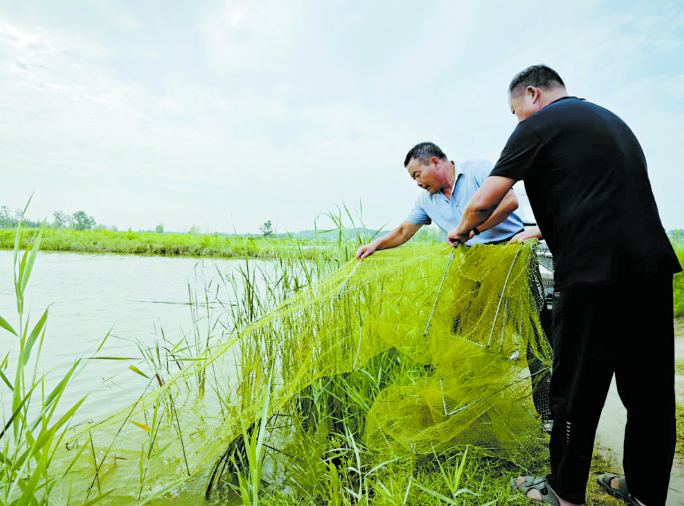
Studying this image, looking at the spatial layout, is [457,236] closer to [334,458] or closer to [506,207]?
[506,207]

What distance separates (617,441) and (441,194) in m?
1.91

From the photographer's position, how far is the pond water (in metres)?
3.79

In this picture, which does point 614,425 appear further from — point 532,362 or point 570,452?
point 570,452

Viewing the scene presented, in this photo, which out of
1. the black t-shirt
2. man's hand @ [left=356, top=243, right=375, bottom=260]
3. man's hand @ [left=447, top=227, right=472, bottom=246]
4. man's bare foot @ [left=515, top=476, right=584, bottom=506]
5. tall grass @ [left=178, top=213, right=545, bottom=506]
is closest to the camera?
the black t-shirt

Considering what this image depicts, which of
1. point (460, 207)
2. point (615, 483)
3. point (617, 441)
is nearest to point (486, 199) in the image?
point (460, 207)

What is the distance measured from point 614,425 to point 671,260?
6.26ft

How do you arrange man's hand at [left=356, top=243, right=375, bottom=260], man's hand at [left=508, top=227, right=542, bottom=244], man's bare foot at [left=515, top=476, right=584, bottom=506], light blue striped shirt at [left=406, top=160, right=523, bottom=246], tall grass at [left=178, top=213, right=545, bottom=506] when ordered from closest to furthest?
1. man's bare foot at [left=515, top=476, right=584, bottom=506]
2. tall grass at [left=178, top=213, right=545, bottom=506]
3. man's hand at [left=508, top=227, right=542, bottom=244]
4. man's hand at [left=356, top=243, right=375, bottom=260]
5. light blue striped shirt at [left=406, top=160, right=523, bottom=246]

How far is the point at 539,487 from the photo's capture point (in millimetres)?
1870

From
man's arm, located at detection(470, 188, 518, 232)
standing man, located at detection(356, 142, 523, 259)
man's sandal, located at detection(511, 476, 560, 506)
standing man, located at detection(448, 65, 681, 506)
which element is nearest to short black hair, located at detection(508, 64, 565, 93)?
standing man, located at detection(448, 65, 681, 506)

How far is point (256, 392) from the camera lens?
2.00 metres

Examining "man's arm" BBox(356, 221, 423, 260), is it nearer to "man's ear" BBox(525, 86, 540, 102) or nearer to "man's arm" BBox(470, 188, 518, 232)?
"man's arm" BBox(470, 188, 518, 232)

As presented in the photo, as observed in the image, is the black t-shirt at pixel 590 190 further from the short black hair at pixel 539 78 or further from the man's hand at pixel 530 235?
the man's hand at pixel 530 235

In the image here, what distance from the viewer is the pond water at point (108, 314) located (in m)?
3.79

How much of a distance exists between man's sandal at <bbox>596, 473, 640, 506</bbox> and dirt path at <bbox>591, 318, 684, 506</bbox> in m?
0.18
